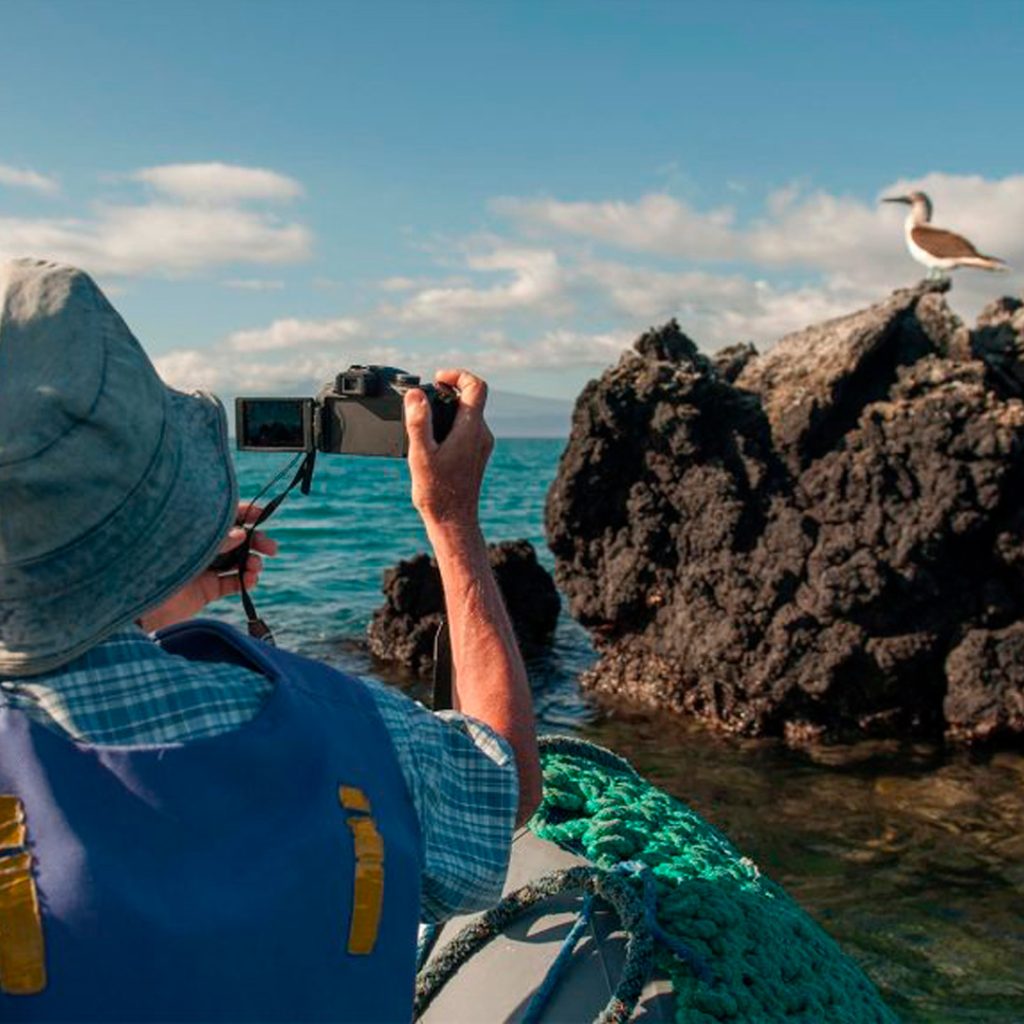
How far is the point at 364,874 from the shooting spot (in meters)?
1.45

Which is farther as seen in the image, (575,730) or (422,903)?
(575,730)

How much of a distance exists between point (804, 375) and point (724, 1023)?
8.08 meters

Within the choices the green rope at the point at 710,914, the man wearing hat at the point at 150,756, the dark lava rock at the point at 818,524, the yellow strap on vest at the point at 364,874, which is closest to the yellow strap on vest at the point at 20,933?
the man wearing hat at the point at 150,756

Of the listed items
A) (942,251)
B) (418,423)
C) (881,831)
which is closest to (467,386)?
(418,423)

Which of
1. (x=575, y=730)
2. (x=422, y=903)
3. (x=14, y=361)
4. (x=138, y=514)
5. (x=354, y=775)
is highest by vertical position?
(x=14, y=361)

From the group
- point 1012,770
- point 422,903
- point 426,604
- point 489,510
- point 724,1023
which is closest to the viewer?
point 422,903

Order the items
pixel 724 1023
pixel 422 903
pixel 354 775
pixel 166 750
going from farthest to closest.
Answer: pixel 724 1023 < pixel 422 903 < pixel 354 775 < pixel 166 750

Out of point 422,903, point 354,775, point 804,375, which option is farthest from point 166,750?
point 804,375

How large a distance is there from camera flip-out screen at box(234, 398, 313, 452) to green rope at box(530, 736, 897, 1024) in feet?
3.77

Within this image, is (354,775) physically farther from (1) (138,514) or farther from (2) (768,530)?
(2) (768,530)

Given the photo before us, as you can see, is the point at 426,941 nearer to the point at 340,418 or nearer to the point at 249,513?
the point at 249,513

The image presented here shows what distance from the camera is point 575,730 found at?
30.8 ft

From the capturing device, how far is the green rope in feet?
7.68

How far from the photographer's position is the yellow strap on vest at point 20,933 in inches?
49.0
